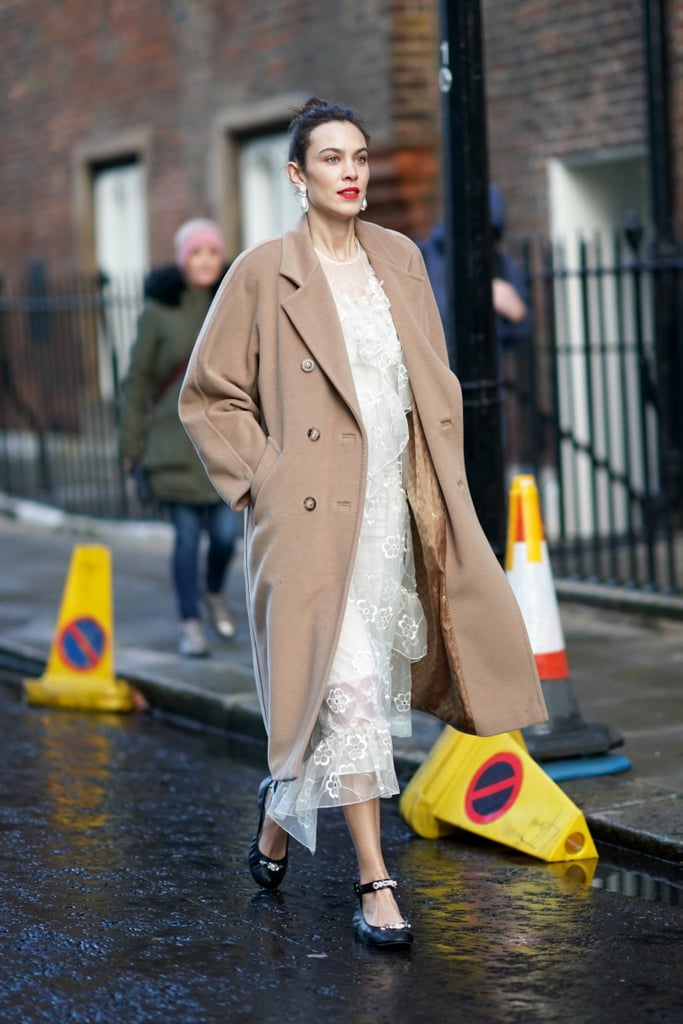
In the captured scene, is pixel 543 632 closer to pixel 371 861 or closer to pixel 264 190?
pixel 371 861

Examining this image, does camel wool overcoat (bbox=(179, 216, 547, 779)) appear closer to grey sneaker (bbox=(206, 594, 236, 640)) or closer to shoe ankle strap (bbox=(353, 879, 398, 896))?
shoe ankle strap (bbox=(353, 879, 398, 896))

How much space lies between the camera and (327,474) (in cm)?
456

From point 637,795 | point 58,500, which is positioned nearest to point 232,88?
point 58,500

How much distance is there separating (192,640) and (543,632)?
2.70 m

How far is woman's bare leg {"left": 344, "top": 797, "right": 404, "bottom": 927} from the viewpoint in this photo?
4.55 meters

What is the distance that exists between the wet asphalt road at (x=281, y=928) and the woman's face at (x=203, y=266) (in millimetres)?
2789

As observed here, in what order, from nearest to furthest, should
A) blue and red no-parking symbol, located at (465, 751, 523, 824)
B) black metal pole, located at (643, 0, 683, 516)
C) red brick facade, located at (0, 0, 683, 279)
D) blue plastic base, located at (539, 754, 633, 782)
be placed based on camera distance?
blue and red no-parking symbol, located at (465, 751, 523, 824) → blue plastic base, located at (539, 754, 633, 782) → black metal pole, located at (643, 0, 683, 516) → red brick facade, located at (0, 0, 683, 279)

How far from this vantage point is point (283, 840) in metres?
5.00

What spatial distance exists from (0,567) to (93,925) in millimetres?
7339

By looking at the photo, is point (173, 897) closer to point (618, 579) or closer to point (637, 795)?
point (637, 795)

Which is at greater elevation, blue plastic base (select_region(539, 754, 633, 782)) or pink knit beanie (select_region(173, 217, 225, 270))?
pink knit beanie (select_region(173, 217, 225, 270))

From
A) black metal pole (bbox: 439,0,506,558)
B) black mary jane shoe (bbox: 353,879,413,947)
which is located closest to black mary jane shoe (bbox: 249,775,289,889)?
black mary jane shoe (bbox: 353,879,413,947)

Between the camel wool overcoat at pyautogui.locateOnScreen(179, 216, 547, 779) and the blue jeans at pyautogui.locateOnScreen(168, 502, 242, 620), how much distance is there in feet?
12.1

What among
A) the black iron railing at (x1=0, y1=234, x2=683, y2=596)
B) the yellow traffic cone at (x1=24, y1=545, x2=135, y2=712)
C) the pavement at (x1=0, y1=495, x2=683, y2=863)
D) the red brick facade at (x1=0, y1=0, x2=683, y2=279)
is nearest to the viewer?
the pavement at (x1=0, y1=495, x2=683, y2=863)
